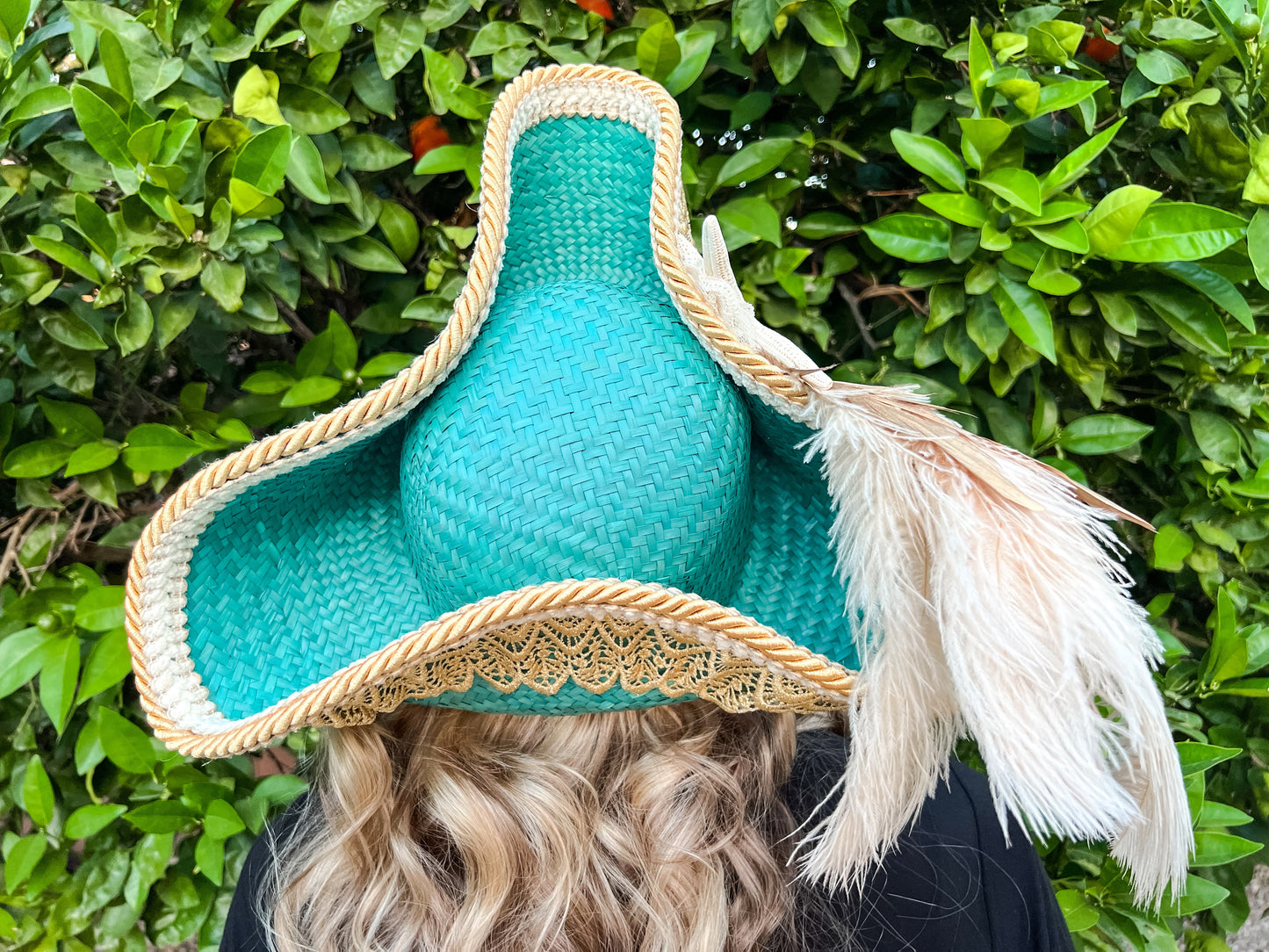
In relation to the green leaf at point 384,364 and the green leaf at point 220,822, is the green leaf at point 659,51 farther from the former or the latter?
the green leaf at point 220,822


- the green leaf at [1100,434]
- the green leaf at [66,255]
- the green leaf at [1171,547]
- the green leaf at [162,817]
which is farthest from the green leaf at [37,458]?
the green leaf at [1171,547]

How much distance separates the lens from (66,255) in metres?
0.89

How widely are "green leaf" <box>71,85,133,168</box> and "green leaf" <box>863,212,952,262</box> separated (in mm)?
877

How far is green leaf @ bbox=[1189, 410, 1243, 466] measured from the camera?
1048 millimetres

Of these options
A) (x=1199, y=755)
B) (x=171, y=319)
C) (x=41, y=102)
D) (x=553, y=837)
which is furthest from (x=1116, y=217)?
(x=41, y=102)

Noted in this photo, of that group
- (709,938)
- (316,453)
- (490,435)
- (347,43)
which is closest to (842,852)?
(709,938)

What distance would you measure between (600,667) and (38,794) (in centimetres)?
93

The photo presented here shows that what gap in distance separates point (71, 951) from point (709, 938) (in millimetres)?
1034

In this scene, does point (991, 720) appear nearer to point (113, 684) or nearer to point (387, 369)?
point (387, 369)

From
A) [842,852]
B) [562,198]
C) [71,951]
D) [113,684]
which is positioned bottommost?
[71,951]

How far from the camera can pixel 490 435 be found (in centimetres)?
65

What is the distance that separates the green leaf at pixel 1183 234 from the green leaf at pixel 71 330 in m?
1.24

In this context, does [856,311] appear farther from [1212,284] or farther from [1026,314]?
[1212,284]

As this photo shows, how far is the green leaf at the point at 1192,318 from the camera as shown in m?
0.96
